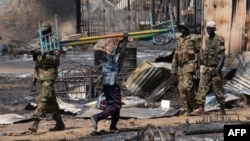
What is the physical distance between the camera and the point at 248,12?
42.4 ft

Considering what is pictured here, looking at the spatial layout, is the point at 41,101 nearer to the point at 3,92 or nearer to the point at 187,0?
the point at 3,92

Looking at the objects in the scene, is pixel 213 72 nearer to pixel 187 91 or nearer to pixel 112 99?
pixel 187 91

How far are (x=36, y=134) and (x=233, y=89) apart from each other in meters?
4.38

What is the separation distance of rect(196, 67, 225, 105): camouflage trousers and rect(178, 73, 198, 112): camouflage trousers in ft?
0.37

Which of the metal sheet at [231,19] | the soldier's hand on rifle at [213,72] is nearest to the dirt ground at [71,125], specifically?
the soldier's hand on rifle at [213,72]

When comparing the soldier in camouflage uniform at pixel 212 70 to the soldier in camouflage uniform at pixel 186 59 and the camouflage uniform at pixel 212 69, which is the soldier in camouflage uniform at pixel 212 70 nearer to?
the camouflage uniform at pixel 212 69

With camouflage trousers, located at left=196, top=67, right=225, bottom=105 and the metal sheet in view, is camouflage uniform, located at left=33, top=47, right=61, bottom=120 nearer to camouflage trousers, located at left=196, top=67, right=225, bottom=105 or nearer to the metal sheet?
camouflage trousers, located at left=196, top=67, right=225, bottom=105

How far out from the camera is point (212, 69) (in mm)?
9680

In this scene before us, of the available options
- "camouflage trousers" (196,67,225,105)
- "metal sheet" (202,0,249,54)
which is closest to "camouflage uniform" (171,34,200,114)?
"camouflage trousers" (196,67,225,105)

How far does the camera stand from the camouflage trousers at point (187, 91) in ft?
31.6

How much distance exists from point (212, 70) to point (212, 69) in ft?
0.06

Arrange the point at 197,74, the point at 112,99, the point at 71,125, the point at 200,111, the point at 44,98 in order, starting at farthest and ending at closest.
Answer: the point at 197,74
the point at 200,111
the point at 71,125
the point at 44,98
the point at 112,99

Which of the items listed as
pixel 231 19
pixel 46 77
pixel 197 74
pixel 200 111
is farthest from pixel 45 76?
pixel 231 19

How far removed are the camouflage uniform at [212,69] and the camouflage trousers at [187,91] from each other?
0.41 ft
